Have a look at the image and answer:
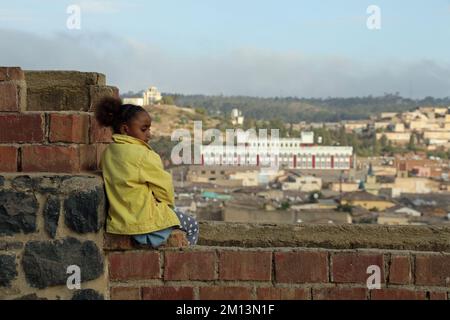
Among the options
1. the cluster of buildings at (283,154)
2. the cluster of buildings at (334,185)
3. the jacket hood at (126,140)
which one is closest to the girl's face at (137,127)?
the jacket hood at (126,140)

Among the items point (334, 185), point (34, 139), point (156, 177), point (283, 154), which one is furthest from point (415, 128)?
point (34, 139)

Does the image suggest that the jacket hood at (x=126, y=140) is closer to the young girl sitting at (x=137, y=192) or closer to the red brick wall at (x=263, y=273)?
the young girl sitting at (x=137, y=192)

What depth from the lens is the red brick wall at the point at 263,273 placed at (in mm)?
3258

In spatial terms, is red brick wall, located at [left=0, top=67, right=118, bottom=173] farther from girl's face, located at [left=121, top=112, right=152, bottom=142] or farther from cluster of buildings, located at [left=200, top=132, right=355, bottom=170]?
cluster of buildings, located at [left=200, top=132, right=355, bottom=170]

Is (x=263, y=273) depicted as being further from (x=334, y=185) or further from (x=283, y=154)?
(x=283, y=154)

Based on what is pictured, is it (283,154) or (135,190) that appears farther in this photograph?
(283,154)

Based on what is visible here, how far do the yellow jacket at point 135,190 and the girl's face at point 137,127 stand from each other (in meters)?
0.12

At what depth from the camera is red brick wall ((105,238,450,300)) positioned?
326cm

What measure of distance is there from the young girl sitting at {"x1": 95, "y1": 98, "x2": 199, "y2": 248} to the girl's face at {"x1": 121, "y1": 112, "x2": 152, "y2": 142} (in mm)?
58

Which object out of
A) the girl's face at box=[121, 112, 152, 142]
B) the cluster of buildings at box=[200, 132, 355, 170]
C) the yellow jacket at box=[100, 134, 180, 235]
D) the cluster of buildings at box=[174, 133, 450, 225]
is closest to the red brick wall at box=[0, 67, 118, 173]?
the yellow jacket at box=[100, 134, 180, 235]

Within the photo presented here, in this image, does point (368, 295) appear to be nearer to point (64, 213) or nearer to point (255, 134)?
point (64, 213)

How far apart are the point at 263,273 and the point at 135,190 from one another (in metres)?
0.49

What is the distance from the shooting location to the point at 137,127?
11.3ft
